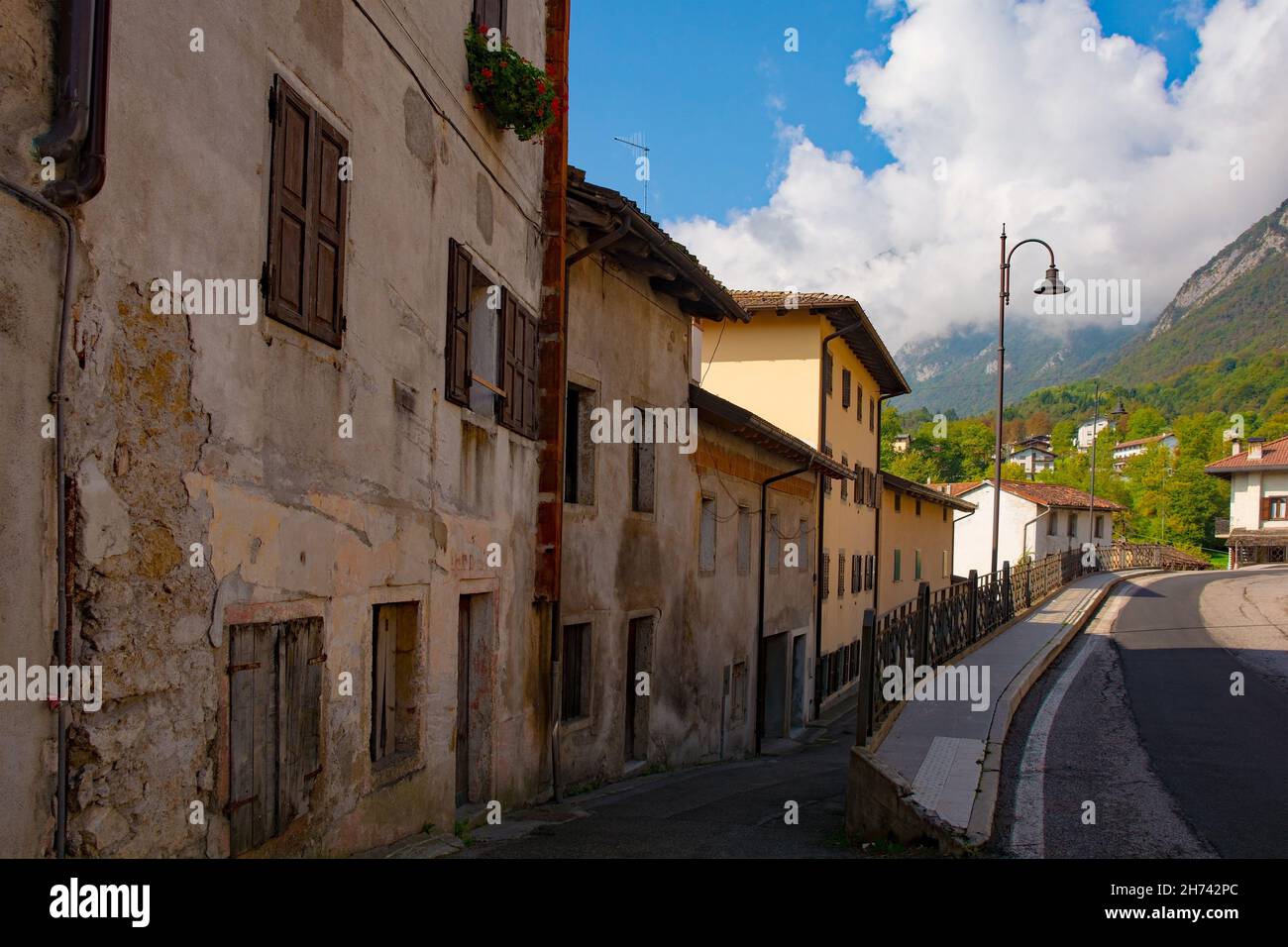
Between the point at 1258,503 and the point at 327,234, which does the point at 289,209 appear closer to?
the point at 327,234

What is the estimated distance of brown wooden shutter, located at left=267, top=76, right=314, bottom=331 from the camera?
576 cm

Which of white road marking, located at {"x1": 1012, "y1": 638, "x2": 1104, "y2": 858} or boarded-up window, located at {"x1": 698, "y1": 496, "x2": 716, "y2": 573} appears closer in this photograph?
white road marking, located at {"x1": 1012, "y1": 638, "x2": 1104, "y2": 858}

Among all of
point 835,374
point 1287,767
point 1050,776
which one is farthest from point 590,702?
point 835,374

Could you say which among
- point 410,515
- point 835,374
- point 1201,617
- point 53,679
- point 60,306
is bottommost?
point 1201,617

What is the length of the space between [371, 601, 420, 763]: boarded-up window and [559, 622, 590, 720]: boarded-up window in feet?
12.5

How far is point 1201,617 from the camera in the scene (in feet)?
90.8

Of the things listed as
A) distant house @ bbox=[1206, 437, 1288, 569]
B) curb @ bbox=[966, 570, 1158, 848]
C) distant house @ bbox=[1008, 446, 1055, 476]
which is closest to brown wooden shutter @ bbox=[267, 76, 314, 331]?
curb @ bbox=[966, 570, 1158, 848]

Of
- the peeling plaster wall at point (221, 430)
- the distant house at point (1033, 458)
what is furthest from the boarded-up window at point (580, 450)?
the distant house at point (1033, 458)

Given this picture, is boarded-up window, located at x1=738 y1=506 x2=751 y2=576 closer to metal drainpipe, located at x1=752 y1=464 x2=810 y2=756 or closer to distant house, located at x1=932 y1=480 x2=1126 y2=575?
metal drainpipe, located at x1=752 y1=464 x2=810 y2=756

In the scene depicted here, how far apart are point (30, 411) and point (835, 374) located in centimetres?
2521

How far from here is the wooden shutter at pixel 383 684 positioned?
7.83 m

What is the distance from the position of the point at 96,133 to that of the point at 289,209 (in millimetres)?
1806

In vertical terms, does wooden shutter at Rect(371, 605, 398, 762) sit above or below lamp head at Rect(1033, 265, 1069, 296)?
below
